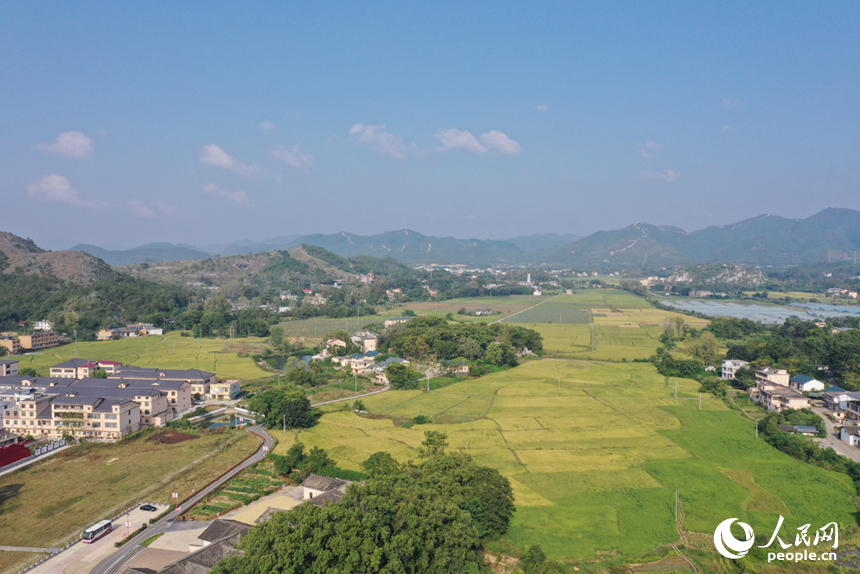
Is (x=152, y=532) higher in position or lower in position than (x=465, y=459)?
lower

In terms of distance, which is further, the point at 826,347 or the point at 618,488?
the point at 826,347

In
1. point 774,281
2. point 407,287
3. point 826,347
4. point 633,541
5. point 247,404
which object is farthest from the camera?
point 774,281

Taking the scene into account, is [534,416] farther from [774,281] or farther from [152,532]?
[774,281]

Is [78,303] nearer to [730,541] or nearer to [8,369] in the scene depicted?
[8,369]

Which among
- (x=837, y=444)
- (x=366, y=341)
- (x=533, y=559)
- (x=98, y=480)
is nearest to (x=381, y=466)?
(x=533, y=559)

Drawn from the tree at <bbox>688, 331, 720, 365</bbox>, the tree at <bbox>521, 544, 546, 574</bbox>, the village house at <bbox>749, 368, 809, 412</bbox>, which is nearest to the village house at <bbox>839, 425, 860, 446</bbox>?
the village house at <bbox>749, 368, 809, 412</bbox>

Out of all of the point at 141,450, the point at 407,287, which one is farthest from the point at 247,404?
the point at 407,287

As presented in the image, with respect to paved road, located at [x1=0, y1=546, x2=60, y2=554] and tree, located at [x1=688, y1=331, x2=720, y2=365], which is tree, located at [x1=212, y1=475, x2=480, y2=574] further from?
tree, located at [x1=688, y1=331, x2=720, y2=365]
